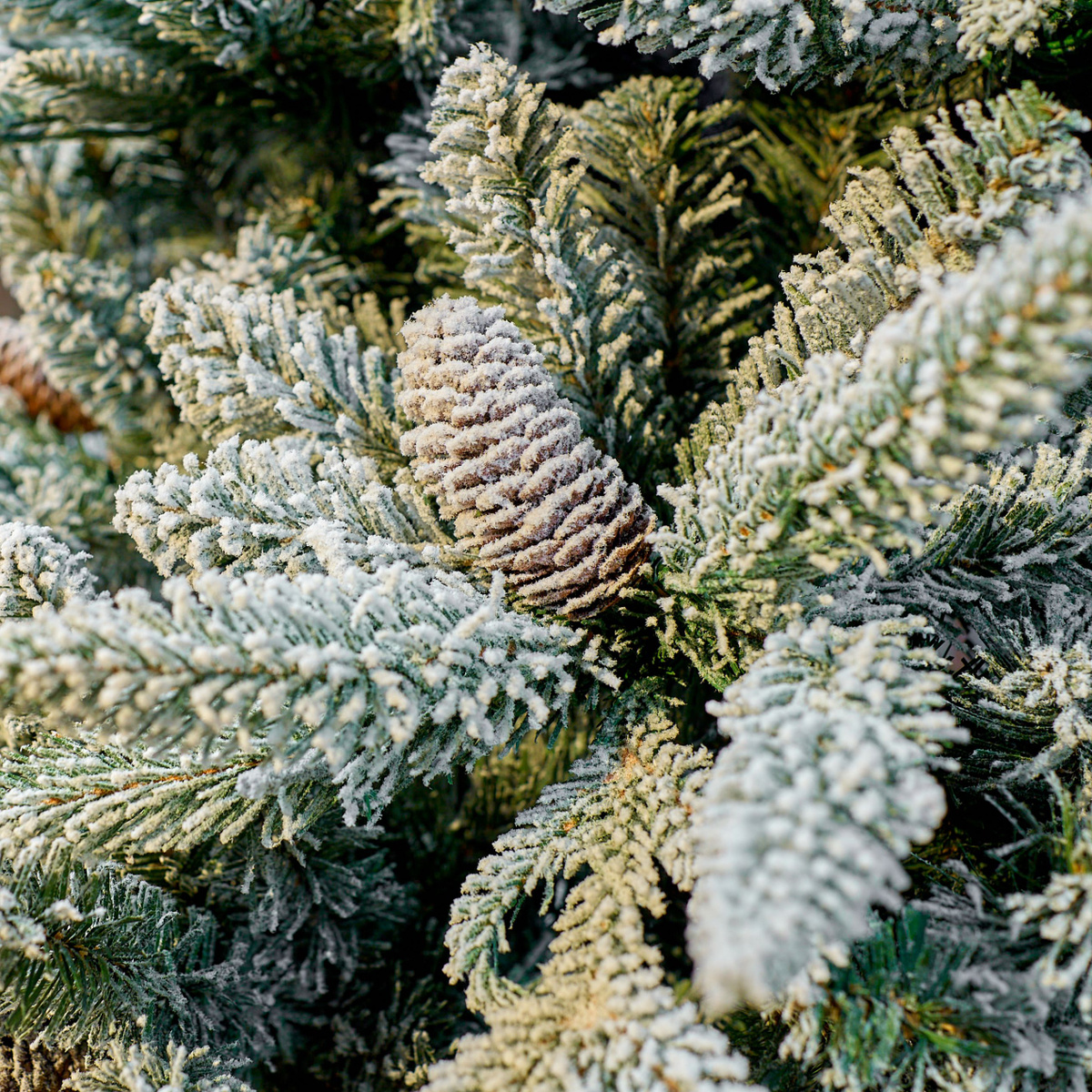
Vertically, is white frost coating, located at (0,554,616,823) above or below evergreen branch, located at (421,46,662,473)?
below

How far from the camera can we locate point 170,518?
1.48 ft

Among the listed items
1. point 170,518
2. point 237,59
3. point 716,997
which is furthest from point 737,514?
point 237,59

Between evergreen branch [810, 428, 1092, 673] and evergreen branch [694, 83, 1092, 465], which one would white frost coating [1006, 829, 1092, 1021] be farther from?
evergreen branch [694, 83, 1092, 465]

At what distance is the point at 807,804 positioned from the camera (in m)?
0.28

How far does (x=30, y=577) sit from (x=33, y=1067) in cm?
29

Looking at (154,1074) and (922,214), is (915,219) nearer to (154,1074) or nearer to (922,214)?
(922,214)

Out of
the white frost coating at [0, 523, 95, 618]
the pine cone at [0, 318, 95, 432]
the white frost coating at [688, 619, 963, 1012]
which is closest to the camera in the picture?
the white frost coating at [688, 619, 963, 1012]

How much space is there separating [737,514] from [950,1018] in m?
0.23

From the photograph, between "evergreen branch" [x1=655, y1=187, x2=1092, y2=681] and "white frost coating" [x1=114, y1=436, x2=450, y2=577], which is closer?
"evergreen branch" [x1=655, y1=187, x2=1092, y2=681]

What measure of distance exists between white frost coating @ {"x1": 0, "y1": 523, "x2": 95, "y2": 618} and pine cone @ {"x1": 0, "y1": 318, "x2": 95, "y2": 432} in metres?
0.62

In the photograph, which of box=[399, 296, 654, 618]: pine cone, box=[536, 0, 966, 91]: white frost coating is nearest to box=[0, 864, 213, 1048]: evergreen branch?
box=[399, 296, 654, 618]: pine cone

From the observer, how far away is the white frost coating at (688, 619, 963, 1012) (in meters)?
0.26

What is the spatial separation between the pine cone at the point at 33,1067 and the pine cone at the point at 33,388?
74cm

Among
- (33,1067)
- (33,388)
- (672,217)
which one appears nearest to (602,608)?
(672,217)
